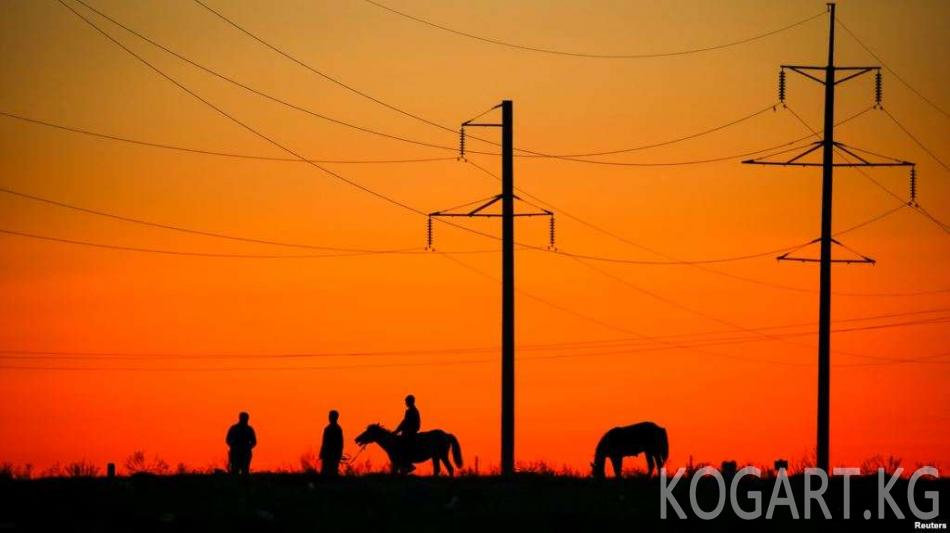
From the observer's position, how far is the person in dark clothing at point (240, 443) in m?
43.6

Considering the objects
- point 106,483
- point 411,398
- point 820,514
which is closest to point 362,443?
point 411,398

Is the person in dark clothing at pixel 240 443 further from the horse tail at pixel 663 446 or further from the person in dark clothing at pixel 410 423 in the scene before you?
the horse tail at pixel 663 446

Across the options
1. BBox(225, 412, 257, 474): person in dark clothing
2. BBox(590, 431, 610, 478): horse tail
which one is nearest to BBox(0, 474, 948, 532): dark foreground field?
BBox(225, 412, 257, 474): person in dark clothing

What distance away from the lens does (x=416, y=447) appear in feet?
154

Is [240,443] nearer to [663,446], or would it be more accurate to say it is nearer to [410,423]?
[410,423]

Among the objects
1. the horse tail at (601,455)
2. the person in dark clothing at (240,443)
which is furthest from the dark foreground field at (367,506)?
the horse tail at (601,455)

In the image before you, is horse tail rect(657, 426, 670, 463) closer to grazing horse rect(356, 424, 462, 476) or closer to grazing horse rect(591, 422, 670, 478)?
grazing horse rect(591, 422, 670, 478)

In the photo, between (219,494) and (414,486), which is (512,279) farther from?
(219,494)

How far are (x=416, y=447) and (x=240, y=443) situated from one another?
17.1 ft

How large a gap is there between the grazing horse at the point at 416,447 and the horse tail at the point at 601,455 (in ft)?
13.5

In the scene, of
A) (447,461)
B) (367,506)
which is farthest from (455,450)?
(367,506)

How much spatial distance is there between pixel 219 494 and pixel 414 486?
14.9 feet

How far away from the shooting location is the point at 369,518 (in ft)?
120

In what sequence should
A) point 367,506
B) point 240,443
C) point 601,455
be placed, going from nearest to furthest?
point 367,506, point 240,443, point 601,455
